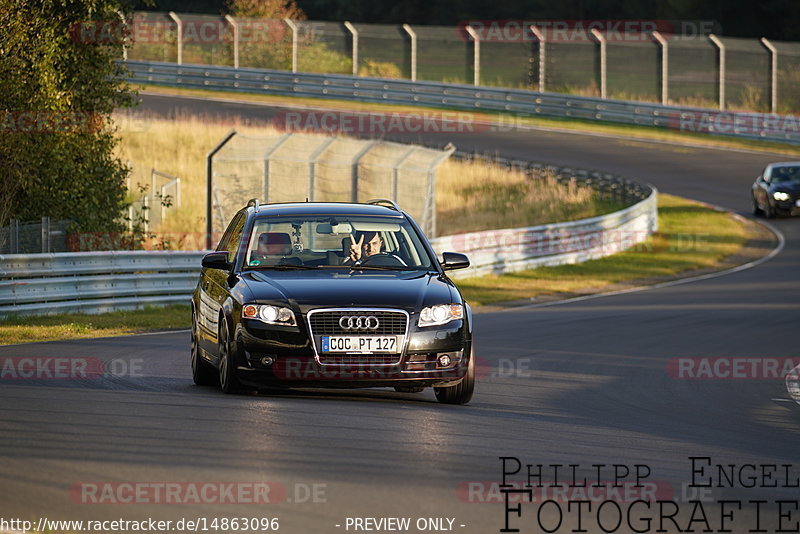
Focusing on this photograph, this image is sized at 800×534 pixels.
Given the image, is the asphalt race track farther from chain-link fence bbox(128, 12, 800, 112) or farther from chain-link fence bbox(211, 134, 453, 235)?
chain-link fence bbox(128, 12, 800, 112)

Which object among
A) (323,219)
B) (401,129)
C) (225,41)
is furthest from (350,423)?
(225,41)

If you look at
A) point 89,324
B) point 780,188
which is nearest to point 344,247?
point 89,324

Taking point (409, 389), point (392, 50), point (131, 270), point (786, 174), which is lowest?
point (786, 174)

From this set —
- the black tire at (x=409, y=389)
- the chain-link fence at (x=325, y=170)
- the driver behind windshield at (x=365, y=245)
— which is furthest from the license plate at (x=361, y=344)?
the chain-link fence at (x=325, y=170)

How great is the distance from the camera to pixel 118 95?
79.4 feet

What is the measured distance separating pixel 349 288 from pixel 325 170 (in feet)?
57.7

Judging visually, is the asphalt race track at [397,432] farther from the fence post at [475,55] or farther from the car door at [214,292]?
the fence post at [475,55]

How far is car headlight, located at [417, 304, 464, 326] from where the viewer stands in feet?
35.7

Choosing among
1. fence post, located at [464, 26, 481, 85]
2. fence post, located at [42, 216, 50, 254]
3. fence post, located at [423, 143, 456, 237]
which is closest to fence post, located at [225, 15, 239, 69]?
fence post, located at [464, 26, 481, 85]

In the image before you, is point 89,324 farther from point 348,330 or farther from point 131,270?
point 348,330

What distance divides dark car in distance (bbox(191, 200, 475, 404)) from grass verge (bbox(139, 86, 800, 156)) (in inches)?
1582

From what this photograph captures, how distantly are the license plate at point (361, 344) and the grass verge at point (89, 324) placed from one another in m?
6.71

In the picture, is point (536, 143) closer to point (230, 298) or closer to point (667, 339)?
point (667, 339)

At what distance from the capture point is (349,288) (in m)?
11.0
